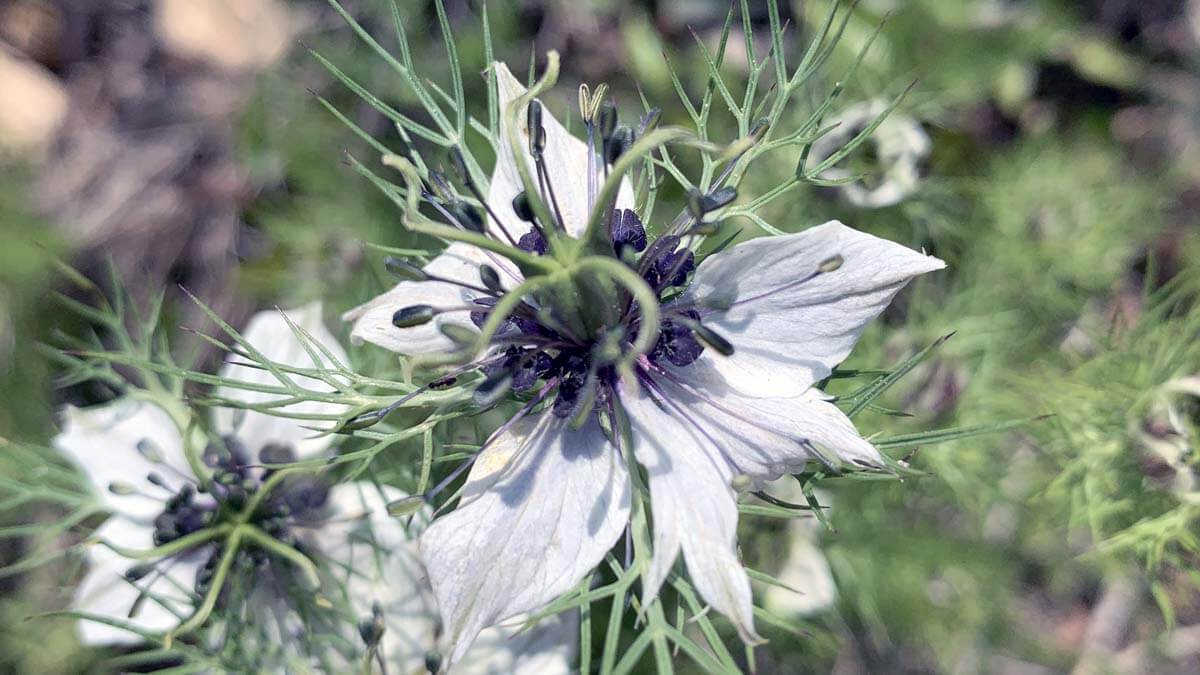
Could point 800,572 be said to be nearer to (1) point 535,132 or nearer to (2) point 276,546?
(2) point 276,546

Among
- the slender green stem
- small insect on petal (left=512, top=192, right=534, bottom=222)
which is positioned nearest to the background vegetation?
small insect on petal (left=512, top=192, right=534, bottom=222)

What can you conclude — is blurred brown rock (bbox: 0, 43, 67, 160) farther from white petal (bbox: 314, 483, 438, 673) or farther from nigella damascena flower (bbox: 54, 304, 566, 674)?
white petal (bbox: 314, 483, 438, 673)

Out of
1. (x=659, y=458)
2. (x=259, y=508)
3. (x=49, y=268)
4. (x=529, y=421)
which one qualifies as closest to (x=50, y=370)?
(x=49, y=268)

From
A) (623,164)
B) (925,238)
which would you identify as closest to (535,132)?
(623,164)

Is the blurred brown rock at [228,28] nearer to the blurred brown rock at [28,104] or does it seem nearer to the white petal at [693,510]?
the blurred brown rock at [28,104]

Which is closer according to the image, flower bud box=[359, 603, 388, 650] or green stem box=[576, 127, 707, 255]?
green stem box=[576, 127, 707, 255]

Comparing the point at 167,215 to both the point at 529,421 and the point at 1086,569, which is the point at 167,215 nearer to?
the point at 529,421

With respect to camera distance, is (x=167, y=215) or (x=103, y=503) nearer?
(x=103, y=503)

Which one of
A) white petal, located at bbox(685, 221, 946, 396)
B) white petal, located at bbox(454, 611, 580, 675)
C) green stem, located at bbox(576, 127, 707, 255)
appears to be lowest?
white petal, located at bbox(454, 611, 580, 675)
